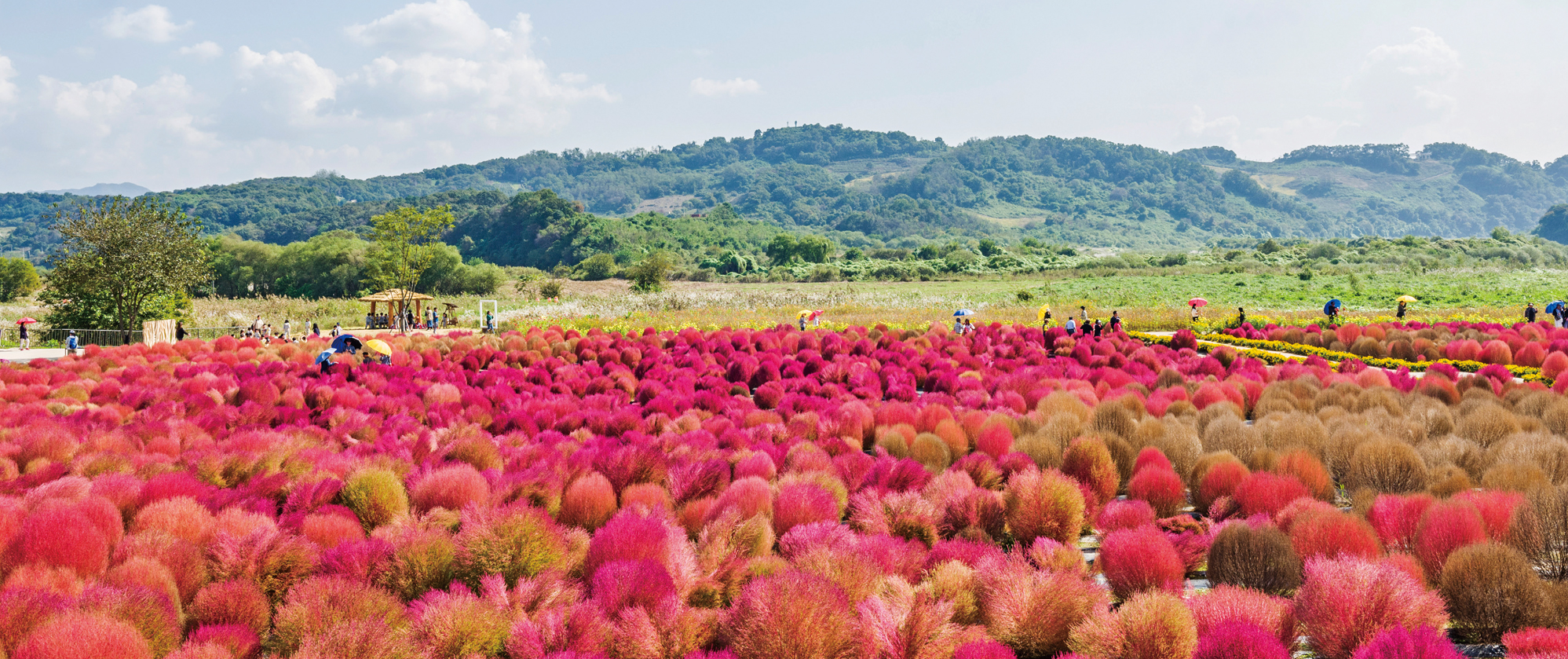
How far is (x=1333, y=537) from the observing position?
4633 mm

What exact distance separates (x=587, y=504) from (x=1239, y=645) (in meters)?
3.71

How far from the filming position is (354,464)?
20.0 ft

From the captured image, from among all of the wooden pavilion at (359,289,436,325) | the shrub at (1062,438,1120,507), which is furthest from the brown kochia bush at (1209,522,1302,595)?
the wooden pavilion at (359,289,436,325)

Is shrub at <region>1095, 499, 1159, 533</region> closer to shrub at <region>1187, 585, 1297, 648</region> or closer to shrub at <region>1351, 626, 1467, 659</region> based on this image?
shrub at <region>1187, 585, 1297, 648</region>

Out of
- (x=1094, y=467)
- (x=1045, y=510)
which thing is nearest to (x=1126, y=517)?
(x=1045, y=510)

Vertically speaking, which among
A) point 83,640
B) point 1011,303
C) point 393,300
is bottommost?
point 1011,303

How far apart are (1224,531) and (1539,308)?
48451 millimetres

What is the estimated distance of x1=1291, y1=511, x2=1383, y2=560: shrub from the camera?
4.56 m

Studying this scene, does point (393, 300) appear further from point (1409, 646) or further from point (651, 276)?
point (1409, 646)

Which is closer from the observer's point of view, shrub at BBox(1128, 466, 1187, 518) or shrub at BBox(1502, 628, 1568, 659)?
shrub at BBox(1502, 628, 1568, 659)

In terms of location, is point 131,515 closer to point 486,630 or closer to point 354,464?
point 354,464

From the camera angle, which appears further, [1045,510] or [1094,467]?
[1094,467]

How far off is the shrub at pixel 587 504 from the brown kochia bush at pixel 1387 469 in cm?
590

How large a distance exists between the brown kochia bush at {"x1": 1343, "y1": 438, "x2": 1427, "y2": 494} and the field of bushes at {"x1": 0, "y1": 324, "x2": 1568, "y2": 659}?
0.07 ft
